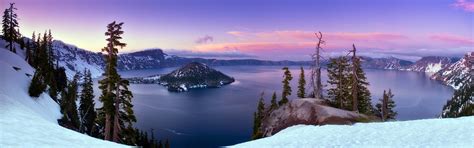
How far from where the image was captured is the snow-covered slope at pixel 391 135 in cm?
2105

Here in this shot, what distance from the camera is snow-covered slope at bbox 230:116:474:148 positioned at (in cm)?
2105

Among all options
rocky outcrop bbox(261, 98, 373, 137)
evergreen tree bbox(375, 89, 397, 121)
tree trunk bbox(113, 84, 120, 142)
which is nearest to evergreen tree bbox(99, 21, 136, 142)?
tree trunk bbox(113, 84, 120, 142)

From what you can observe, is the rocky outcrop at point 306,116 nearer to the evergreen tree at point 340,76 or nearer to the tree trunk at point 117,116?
the tree trunk at point 117,116

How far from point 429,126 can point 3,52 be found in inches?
2292

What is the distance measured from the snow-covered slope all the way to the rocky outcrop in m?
5.01

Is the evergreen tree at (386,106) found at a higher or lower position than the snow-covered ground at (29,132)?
lower

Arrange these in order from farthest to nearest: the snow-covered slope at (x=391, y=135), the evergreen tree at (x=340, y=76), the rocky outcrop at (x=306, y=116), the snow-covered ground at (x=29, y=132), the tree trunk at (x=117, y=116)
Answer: the evergreen tree at (x=340, y=76) → the tree trunk at (x=117, y=116) → the rocky outcrop at (x=306, y=116) → the snow-covered slope at (x=391, y=135) → the snow-covered ground at (x=29, y=132)

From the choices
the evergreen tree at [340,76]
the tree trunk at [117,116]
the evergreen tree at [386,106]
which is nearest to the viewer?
the tree trunk at [117,116]

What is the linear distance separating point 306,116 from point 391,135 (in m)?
13.0

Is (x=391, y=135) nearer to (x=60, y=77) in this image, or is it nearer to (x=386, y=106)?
(x=386, y=106)

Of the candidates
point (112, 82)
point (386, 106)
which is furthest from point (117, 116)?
point (386, 106)

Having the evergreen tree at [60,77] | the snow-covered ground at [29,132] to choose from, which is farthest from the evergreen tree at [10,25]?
the snow-covered ground at [29,132]

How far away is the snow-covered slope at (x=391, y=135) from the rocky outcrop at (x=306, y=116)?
197 inches

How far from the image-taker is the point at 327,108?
3491 cm
